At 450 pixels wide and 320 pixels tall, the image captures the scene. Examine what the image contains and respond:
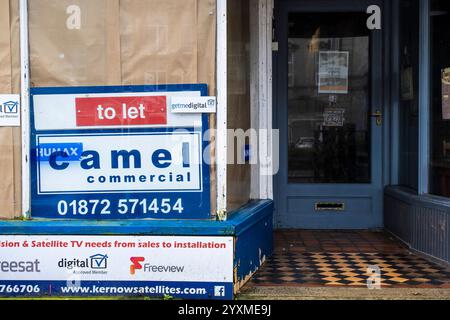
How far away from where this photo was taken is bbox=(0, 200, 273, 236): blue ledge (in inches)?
178

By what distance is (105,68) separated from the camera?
4641mm

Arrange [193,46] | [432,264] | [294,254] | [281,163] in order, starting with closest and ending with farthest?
[193,46] < [432,264] < [294,254] < [281,163]

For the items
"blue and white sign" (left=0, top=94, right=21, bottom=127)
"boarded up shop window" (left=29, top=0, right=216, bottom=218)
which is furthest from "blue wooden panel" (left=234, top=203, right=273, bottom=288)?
"blue and white sign" (left=0, top=94, right=21, bottom=127)

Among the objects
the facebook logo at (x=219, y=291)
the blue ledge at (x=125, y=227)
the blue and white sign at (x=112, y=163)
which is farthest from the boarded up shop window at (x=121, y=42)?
the facebook logo at (x=219, y=291)

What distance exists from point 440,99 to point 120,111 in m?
2.94

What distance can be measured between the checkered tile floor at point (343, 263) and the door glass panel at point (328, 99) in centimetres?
74

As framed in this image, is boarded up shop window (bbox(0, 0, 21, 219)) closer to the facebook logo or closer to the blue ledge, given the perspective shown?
the blue ledge

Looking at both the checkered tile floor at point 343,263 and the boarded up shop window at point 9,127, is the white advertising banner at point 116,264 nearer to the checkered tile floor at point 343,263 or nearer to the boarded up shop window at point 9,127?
the boarded up shop window at point 9,127

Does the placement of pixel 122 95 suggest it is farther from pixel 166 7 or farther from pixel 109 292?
pixel 109 292

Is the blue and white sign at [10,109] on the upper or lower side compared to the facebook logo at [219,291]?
upper

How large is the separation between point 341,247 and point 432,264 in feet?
3.07

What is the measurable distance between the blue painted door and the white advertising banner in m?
2.42

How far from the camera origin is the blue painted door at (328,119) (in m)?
6.82

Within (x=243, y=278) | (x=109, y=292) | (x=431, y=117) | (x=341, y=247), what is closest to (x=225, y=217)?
(x=243, y=278)
